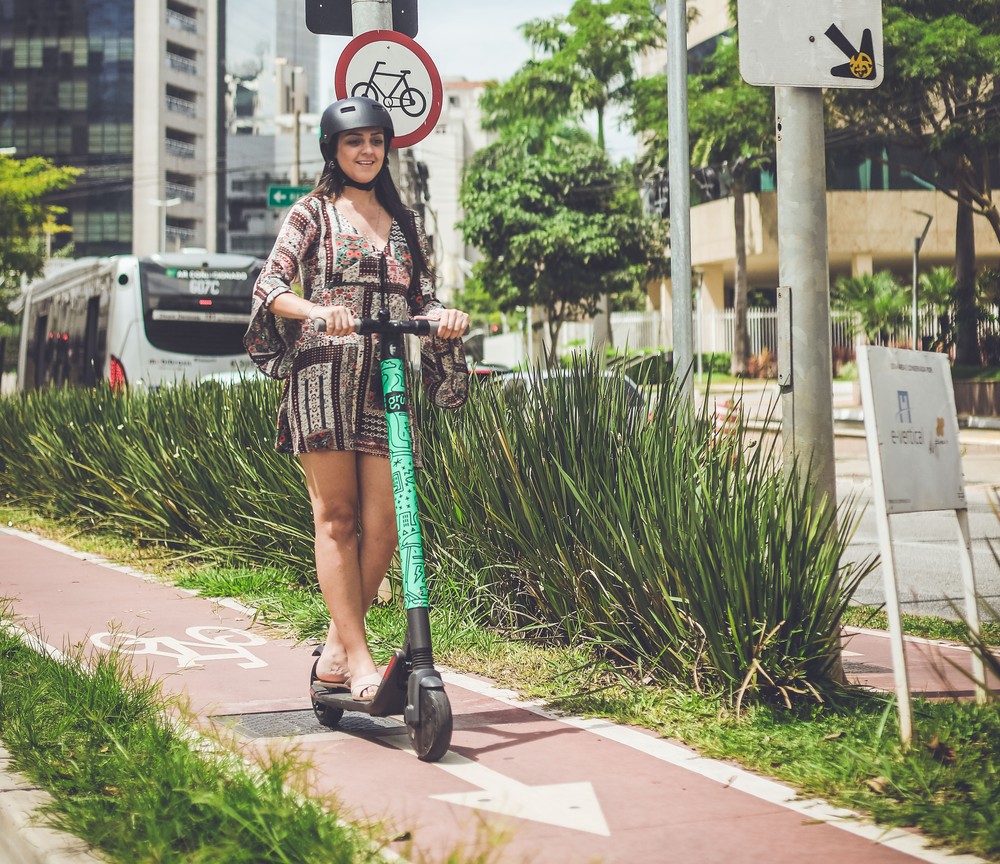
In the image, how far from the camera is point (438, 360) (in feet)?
15.6

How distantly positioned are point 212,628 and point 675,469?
267cm

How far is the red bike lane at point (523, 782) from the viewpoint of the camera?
3348 millimetres

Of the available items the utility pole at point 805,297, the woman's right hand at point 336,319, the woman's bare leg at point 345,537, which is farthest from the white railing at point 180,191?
the woman's right hand at point 336,319

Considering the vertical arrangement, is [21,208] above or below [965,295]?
above

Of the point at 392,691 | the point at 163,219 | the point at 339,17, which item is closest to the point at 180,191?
the point at 163,219

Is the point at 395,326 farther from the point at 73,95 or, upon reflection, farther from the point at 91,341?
the point at 73,95

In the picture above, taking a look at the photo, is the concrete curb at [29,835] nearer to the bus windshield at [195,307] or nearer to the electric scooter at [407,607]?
the electric scooter at [407,607]

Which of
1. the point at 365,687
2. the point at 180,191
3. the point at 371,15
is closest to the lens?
the point at 365,687

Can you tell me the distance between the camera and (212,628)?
664cm

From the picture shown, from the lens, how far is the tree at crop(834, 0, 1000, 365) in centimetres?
2634

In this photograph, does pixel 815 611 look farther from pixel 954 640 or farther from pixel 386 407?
pixel 954 640

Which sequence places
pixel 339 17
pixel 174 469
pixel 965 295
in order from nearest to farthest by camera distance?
pixel 339 17 < pixel 174 469 < pixel 965 295

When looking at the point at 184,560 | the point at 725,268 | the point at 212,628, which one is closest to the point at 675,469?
the point at 212,628

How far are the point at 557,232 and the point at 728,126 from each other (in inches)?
414
